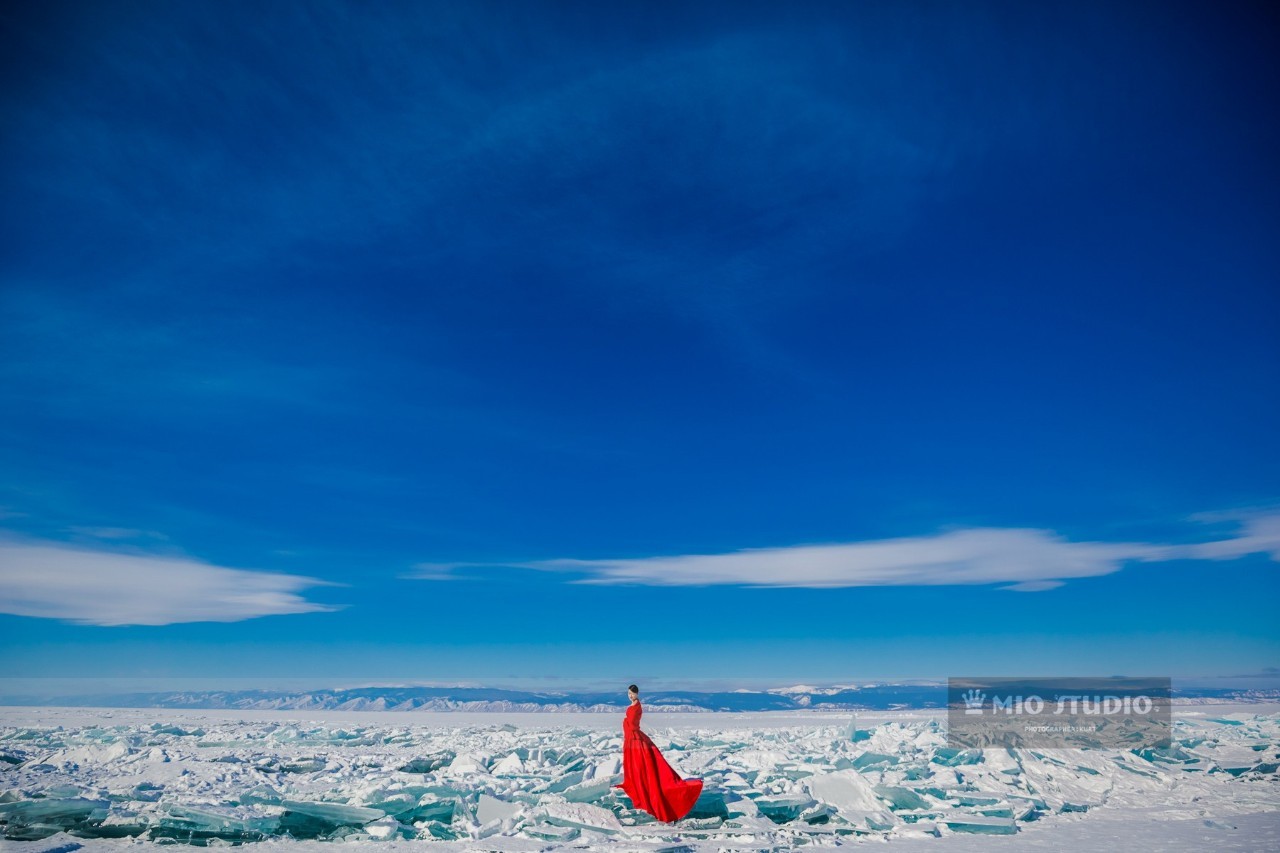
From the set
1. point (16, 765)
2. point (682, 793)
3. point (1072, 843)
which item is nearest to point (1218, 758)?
point (1072, 843)

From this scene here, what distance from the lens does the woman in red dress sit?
8.05 meters

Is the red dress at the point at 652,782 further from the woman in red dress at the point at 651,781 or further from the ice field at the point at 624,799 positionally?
the ice field at the point at 624,799

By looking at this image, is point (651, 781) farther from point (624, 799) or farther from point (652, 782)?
point (624, 799)

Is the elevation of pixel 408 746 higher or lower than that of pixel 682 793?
lower

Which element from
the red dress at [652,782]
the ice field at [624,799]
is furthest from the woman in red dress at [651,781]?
the ice field at [624,799]

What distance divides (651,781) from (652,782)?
0.6 inches

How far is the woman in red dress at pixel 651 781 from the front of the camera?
26.4 feet

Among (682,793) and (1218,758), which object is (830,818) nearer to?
(682,793)

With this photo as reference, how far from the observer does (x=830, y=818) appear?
27.6 feet

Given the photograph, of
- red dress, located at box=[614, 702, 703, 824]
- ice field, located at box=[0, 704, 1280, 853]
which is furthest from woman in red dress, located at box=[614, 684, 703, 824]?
ice field, located at box=[0, 704, 1280, 853]

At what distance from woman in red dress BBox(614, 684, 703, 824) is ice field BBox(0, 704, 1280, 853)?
0.17m

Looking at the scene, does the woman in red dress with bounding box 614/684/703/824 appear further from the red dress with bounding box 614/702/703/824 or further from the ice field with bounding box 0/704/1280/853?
the ice field with bounding box 0/704/1280/853

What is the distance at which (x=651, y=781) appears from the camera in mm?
8062

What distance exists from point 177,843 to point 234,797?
4.53 feet
